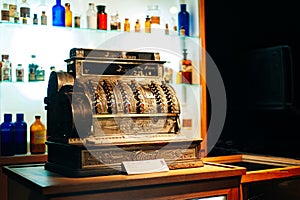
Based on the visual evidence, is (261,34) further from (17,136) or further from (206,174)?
(17,136)

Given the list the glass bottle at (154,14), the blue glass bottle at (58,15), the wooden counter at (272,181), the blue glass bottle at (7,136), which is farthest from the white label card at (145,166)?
the glass bottle at (154,14)

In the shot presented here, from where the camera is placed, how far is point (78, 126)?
6.95ft

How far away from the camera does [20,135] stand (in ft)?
10.1

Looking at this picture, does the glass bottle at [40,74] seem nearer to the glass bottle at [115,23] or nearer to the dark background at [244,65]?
the glass bottle at [115,23]

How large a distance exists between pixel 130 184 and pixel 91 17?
1.89 m

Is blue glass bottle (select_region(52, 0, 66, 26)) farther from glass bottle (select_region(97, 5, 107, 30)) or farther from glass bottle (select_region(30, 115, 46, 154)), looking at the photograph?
glass bottle (select_region(30, 115, 46, 154))

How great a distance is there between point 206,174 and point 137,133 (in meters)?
0.43

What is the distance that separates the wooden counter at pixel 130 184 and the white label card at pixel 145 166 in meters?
0.04

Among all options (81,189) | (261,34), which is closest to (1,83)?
(81,189)

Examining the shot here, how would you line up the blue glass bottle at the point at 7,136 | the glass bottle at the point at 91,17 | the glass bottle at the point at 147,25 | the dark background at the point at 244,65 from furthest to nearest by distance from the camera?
1. the glass bottle at the point at 147,25
2. the glass bottle at the point at 91,17
3. the dark background at the point at 244,65
4. the blue glass bottle at the point at 7,136

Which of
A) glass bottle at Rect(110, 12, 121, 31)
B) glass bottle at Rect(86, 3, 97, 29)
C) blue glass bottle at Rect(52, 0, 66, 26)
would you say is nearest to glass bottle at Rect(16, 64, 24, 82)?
blue glass bottle at Rect(52, 0, 66, 26)

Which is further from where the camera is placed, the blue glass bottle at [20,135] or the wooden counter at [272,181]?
the blue glass bottle at [20,135]

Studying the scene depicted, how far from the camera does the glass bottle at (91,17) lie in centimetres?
348

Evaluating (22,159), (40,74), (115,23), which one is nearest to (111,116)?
(22,159)
